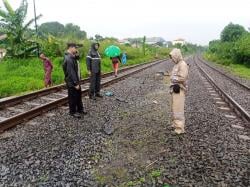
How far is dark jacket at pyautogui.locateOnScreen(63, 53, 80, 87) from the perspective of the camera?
826 centimetres

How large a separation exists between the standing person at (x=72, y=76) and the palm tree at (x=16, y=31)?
42.0 ft

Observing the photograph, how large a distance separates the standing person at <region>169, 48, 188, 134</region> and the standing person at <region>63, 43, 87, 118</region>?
2553 millimetres

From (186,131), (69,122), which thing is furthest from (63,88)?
(186,131)

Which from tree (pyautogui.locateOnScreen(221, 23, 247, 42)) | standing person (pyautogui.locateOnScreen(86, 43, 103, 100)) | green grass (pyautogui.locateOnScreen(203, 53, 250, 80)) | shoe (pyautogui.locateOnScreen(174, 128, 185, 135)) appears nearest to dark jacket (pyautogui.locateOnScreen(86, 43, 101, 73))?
Result: standing person (pyautogui.locateOnScreen(86, 43, 103, 100))

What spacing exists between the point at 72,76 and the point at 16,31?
13.1 m

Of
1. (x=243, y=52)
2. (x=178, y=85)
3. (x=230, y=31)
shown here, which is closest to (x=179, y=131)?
(x=178, y=85)

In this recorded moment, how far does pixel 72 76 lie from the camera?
8.30m

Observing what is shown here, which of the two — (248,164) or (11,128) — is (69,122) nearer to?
(11,128)

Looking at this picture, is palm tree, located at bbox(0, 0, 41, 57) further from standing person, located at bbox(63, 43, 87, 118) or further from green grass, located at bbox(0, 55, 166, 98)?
standing person, located at bbox(63, 43, 87, 118)

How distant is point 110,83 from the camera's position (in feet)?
51.1

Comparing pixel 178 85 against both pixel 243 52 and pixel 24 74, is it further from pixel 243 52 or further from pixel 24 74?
pixel 243 52

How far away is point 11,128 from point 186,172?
4093 millimetres

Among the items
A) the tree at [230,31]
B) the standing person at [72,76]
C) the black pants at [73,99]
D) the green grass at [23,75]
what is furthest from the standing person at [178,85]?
the tree at [230,31]

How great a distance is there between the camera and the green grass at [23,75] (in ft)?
44.4
